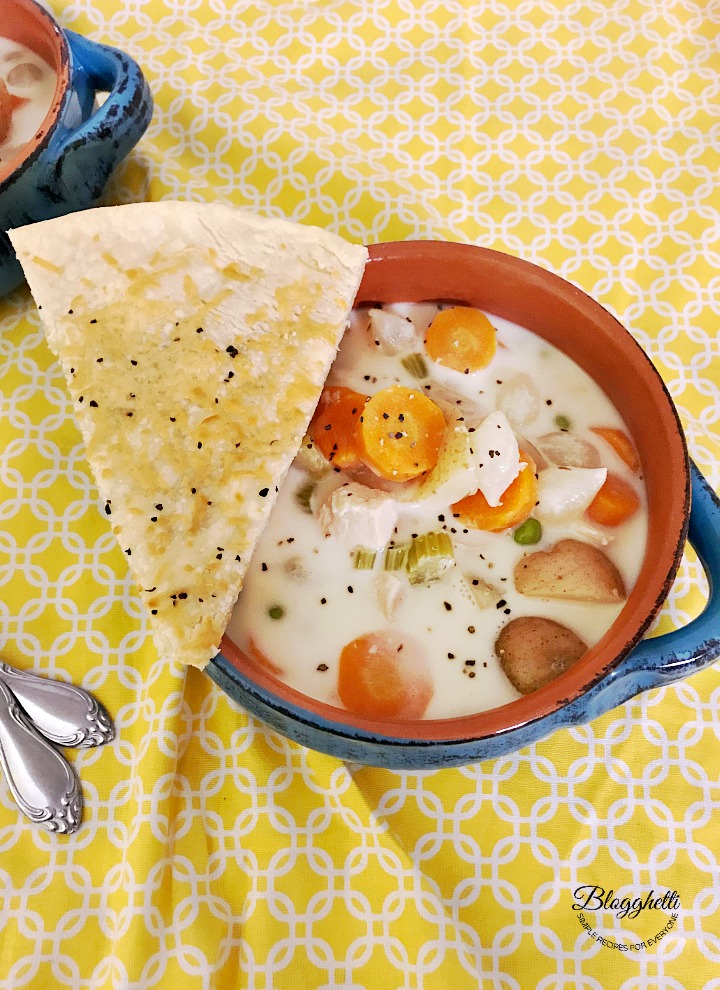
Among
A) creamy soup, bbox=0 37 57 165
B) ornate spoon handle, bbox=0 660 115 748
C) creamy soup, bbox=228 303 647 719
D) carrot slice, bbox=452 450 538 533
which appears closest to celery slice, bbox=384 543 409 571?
creamy soup, bbox=228 303 647 719

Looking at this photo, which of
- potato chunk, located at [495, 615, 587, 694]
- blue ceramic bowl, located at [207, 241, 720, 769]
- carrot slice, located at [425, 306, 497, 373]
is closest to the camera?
blue ceramic bowl, located at [207, 241, 720, 769]

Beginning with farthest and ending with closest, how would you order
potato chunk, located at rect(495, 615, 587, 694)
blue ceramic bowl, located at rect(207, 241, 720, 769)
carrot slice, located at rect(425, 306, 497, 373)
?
1. carrot slice, located at rect(425, 306, 497, 373)
2. potato chunk, located at rect(495, 615, 587, 694)
3. blue ceramic bowl, located at rect(207, 241, 720, 769)

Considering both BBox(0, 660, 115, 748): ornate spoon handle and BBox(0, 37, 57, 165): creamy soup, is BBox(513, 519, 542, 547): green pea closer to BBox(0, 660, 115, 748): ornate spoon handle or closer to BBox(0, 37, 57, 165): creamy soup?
BBox(0, 660, 115, 748): ornate spoon handle

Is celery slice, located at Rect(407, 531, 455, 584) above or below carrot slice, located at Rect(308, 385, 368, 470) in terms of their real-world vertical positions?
below

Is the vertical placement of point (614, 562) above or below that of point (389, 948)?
above

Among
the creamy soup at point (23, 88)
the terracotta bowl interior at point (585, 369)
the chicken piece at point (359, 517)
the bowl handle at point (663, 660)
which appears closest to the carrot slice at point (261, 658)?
the terracotta bowl interior at point (585, 369)

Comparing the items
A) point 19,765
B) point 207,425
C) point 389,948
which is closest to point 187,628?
point 207,425

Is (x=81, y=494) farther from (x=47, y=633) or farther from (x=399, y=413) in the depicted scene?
(x=399, y=413)
